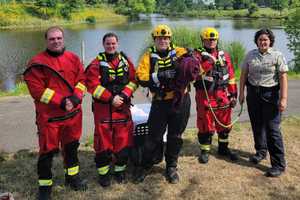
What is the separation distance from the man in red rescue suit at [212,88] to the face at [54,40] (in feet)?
6.01

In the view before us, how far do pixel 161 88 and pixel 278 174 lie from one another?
1984mm

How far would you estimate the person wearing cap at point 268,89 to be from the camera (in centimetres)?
473

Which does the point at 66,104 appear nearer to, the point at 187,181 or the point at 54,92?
the point at 54,92

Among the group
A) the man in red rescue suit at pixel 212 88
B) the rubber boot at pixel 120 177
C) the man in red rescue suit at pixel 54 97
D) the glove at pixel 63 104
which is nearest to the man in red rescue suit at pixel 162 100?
the rubber boot at pixel 120 177

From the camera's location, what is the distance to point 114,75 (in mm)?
4438

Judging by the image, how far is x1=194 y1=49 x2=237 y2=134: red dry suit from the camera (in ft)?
16.4

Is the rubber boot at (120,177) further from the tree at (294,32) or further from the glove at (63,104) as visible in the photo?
the tree at (294,32)

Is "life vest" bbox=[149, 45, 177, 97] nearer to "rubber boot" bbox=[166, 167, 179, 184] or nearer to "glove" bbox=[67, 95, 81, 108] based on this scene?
"glove" bbox=[67, 95, 81, 108]

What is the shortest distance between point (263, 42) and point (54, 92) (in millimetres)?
2631

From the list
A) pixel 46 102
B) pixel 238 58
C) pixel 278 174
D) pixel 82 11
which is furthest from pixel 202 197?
pixel 82 11

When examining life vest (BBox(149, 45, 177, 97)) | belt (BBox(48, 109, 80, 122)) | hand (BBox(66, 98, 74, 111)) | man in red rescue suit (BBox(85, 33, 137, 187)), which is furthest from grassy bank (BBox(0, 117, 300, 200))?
life vest (BBox(149, 45, 177, 97))

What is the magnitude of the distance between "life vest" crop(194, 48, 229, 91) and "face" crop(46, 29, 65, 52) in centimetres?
192

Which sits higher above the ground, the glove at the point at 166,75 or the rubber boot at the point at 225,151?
the glove at the point at 166,75

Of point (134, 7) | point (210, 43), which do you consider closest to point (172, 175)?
point (210, 43)
